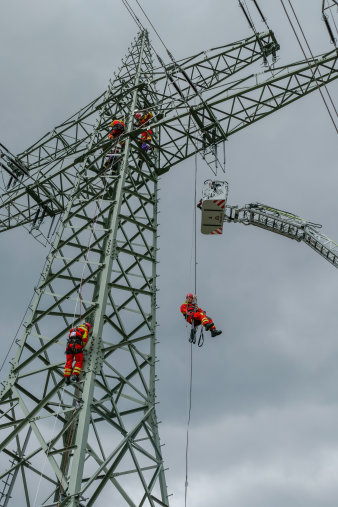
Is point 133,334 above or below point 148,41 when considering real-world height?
below

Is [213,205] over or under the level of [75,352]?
over

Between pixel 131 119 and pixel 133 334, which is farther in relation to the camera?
pixel 131 119

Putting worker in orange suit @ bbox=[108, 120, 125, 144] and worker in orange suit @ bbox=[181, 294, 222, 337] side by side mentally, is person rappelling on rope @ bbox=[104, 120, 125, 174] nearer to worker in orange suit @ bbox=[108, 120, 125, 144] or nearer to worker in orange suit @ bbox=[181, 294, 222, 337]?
worker in orange suit @ bbox=[108, 120, 125, 144]

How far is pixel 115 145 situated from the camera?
1303 centimetres

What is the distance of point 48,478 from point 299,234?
17.0 m

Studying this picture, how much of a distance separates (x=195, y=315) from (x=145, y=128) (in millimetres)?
5126

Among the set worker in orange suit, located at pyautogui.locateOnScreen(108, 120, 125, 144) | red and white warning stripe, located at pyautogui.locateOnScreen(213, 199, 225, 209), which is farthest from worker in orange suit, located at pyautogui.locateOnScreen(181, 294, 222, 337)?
worker in orange suit, located at pyautogui.locateOnScreen(108, 120, 125, 144)

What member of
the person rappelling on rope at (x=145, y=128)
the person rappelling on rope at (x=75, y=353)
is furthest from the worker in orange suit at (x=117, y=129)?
the person rappelling on rope at (x=75, y=353)

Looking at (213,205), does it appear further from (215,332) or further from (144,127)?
(215,332)

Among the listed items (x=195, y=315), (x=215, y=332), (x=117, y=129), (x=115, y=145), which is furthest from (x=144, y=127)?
(x=215, y=332)

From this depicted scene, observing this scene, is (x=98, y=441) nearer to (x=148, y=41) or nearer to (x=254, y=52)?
(x=254, y=52)

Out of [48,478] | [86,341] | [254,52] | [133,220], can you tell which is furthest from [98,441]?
[254,52]

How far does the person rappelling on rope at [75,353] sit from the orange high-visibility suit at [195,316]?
449cm

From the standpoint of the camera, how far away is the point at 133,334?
10.6m
